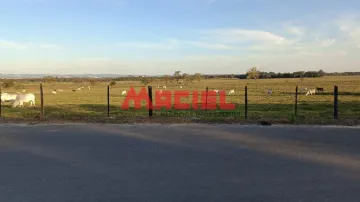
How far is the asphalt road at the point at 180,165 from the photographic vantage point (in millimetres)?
4574

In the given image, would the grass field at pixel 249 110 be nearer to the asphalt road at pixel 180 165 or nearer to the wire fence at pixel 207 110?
the wire fence at pixel 207 110

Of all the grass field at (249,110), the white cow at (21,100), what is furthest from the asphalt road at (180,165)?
the white cow at (21,100)

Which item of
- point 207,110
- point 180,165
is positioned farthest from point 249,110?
point 180,165

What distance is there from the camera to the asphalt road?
15.0ft

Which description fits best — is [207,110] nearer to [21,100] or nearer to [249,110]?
[249,110]

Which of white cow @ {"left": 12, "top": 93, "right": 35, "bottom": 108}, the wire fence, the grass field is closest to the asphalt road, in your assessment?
the grass field

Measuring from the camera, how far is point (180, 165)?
233 inches

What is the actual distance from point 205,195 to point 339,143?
4.59m

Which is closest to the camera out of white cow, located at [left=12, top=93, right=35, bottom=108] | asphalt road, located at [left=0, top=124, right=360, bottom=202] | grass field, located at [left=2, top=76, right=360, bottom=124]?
asphalt road, located at [left=0, top=124, right=360, bottom=202]

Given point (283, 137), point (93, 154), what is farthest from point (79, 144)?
point (283, 137)

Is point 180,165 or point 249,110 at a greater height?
point 180,165

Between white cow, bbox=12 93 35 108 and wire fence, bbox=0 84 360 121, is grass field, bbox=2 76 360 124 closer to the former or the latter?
wire fence, bbox=0 84 360 121

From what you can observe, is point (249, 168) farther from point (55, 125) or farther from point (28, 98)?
point (28, 98)

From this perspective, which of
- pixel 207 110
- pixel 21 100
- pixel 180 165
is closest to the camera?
pixel 180 165
